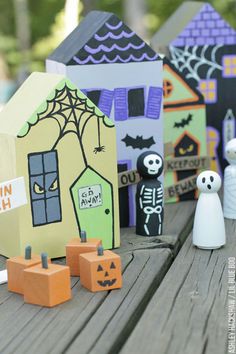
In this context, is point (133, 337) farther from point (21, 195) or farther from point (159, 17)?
point (159, 17)

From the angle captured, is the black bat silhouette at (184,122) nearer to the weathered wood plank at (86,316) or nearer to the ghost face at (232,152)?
the ghost face at (232,152)

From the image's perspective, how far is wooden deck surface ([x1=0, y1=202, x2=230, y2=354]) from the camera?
1.25m

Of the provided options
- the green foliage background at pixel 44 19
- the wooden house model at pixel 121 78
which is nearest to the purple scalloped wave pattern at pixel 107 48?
the wooden house model at pixel 121 78

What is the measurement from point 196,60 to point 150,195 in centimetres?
82

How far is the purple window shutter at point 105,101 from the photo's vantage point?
6.65 feet

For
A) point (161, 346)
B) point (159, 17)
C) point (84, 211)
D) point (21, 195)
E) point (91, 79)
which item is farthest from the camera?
point (159, 17)

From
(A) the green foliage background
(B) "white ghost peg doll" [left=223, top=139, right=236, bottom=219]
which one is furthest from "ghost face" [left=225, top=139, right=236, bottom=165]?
(A) the green foliage background

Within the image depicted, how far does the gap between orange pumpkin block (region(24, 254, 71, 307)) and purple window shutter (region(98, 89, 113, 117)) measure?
68cm

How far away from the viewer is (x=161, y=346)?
1.24 metres

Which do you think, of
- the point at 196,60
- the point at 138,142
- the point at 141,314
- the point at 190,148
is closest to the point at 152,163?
the point at 138,142

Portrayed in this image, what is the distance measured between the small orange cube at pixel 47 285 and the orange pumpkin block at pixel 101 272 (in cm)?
7

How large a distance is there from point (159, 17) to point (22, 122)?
13.5 metres

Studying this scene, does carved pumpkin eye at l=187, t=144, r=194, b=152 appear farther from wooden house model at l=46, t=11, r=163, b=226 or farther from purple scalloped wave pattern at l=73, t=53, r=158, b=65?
purple scalloped wave pattern at l=73, t=53, r=158, b=65

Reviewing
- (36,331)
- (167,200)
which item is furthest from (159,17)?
(36,331)
